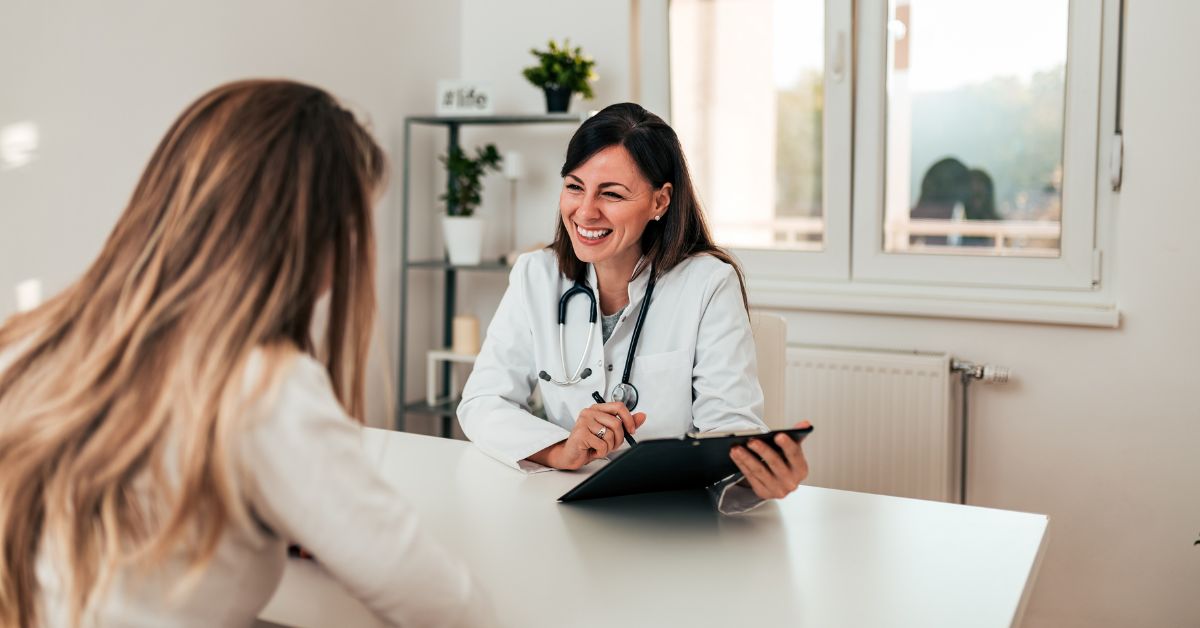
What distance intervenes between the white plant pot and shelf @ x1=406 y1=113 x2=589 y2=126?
319 mm

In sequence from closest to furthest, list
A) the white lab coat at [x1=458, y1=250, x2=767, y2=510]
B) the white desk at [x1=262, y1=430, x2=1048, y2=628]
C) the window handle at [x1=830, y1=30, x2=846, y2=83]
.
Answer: the white desk at [x1=262, y1=430, x2=1048, y2=628] → the white lab coat at [x1=458, y1=250, x2=767, y2=510] → the window handle at [x1=830, y1=30, x2=846, y2=83]

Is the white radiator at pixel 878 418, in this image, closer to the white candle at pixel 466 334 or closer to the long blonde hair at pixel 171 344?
the white candle at pixel 466 334

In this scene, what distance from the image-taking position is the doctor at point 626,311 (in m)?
1.78

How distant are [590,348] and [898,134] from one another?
5.13 ft

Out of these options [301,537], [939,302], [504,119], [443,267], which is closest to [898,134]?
[939,302]

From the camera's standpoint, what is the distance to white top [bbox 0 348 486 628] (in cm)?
79

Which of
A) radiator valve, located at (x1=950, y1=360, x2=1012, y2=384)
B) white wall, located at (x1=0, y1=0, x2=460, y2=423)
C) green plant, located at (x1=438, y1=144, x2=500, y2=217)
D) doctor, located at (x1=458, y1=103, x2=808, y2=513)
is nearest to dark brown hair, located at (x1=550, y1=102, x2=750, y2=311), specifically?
doctor, located at (x1=458, y1=103, x2=808, y2=513)

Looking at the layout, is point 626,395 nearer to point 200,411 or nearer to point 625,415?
point 625,415

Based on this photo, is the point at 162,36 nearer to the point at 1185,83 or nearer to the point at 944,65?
the point at 944,65

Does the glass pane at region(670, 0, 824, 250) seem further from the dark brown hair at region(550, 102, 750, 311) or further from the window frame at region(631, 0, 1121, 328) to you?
the dark brown hair at region(550, 102, 750, 311)

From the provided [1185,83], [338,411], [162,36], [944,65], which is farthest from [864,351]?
[338,411]

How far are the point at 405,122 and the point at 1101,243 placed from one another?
214 centimetres

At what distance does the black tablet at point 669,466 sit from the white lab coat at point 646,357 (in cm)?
30

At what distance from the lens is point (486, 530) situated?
1.30m
